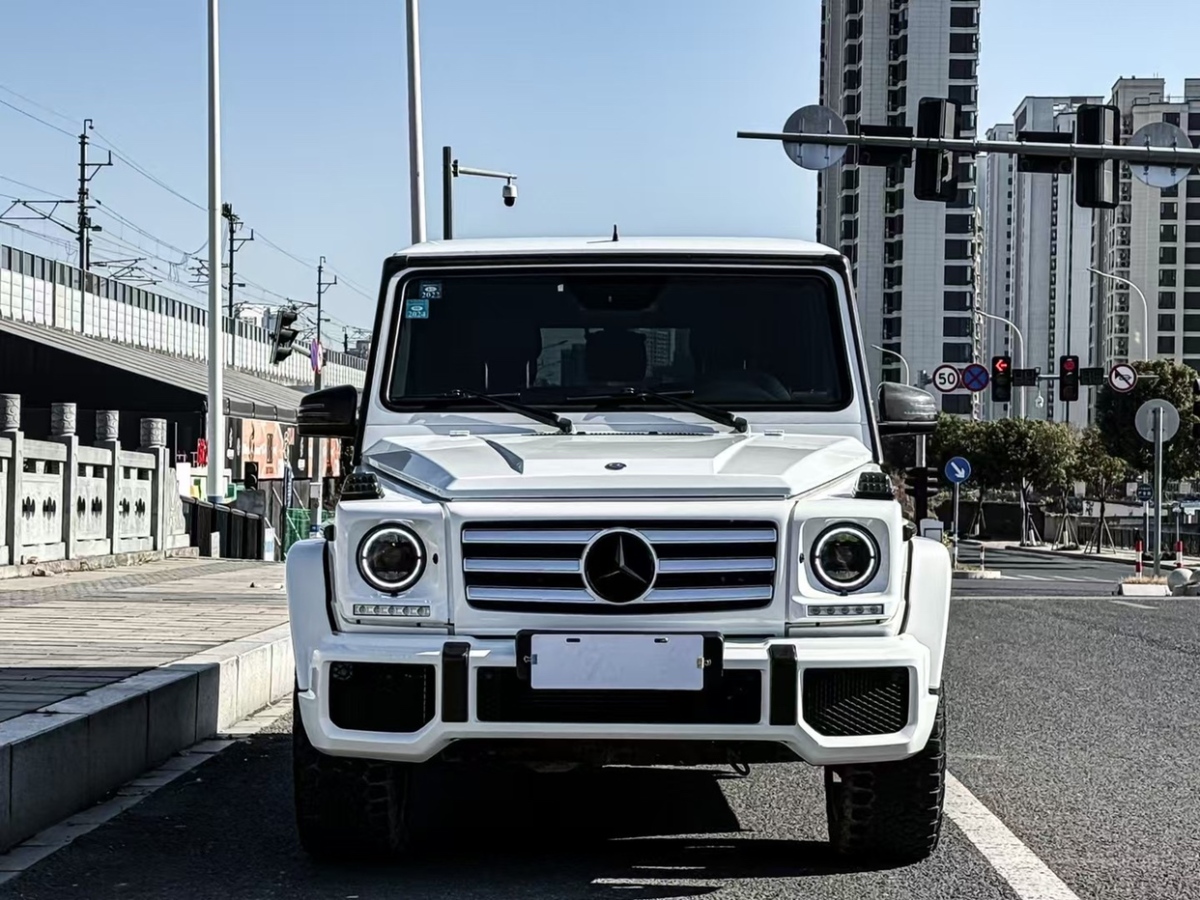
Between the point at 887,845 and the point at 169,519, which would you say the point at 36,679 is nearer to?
the point at 887,845

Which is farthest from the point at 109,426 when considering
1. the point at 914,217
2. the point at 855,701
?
Result: the point at 914,217

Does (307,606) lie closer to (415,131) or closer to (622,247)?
(622,247)

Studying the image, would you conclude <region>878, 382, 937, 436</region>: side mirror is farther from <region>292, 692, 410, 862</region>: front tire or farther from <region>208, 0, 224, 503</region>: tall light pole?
<region>208, 0, 224, 503</region>: tall light pole

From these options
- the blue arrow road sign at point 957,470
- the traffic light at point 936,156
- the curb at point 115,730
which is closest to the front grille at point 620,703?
the curb at point 115,730

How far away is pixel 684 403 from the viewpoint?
609cm

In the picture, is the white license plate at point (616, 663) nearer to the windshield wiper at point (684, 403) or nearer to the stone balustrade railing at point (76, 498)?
the windshield wiper at point (684, 403)

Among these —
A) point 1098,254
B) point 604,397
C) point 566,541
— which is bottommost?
point 566,541

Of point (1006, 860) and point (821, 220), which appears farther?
point (821, 220)

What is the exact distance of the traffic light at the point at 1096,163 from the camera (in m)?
18.5

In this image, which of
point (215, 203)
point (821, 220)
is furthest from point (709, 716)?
point (821, 220)

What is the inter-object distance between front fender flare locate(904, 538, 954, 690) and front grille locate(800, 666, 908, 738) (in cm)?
18

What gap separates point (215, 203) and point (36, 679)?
2405 centimetres

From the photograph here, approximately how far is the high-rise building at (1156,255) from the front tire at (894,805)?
5411 inches

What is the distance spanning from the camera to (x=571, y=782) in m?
7.07
